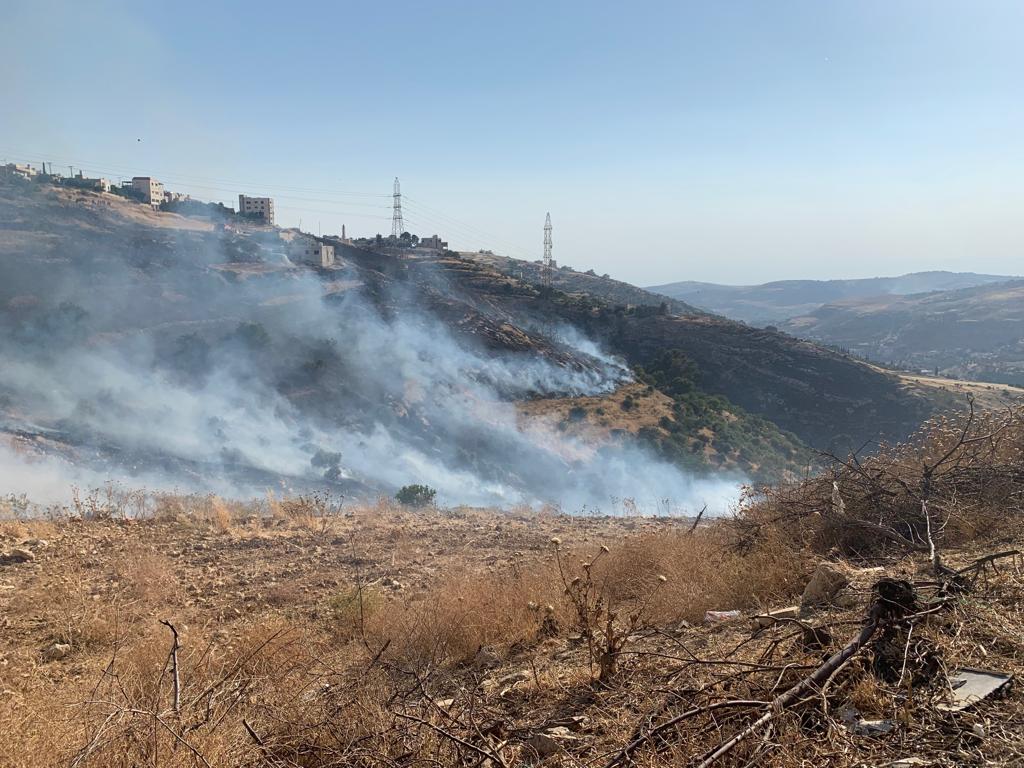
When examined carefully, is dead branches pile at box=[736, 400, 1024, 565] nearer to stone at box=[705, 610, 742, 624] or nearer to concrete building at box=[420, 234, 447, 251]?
stone at box=[705, 610, 742, 624]

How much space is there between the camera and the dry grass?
8.71ft

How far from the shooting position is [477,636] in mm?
4836

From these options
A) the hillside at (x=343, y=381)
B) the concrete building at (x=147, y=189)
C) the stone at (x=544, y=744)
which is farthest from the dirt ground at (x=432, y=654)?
the concrete building at (x=147, y=189)

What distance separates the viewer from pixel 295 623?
5.69 metres

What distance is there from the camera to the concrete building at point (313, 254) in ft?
157

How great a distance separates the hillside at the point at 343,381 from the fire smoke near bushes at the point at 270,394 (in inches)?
4.6

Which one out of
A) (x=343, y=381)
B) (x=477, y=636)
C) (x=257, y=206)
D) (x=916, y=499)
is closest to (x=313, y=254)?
(x=343, y=381)

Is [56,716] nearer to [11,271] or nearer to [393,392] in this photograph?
[393,392]

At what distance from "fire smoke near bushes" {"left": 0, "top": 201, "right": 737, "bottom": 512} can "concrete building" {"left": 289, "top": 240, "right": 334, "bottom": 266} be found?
7.34 m

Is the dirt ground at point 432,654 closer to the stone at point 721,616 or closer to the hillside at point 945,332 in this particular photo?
the stone at point 721,616

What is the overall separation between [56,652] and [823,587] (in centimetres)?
618

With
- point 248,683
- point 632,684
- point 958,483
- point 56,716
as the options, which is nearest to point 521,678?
point 632,684

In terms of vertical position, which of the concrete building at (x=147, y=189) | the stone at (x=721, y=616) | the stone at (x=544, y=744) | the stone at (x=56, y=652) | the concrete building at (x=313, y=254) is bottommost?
the stone at (x=56, y=652)

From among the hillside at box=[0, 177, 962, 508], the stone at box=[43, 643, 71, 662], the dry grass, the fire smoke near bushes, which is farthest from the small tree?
the stone at box=[43, 643, 71, 662]
